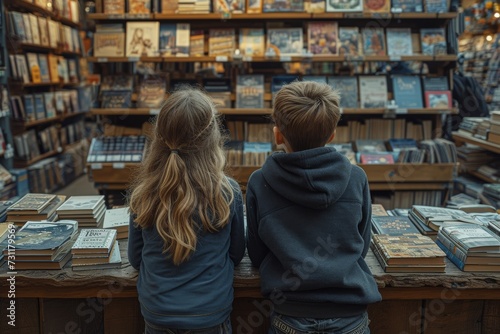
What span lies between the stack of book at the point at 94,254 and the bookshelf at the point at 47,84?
3933 millimetres

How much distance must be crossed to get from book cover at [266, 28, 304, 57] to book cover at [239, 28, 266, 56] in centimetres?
6

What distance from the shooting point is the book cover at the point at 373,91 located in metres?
4.16

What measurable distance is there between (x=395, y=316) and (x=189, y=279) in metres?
0.85

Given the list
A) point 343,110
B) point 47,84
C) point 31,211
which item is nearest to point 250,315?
point 31,211

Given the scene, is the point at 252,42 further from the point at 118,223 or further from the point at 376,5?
the point at 118,223

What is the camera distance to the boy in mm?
1385

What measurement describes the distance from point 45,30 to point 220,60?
3.36 metres

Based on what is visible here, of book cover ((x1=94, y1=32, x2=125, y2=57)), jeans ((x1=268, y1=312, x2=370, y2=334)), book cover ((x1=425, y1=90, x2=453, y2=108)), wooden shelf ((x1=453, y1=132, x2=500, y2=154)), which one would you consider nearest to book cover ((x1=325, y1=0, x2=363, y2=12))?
book cover ((x1=425, y1=90, x2=453, y2=108))

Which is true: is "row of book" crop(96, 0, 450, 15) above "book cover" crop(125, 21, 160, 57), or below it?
above

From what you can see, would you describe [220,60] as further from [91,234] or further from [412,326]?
[412,326]

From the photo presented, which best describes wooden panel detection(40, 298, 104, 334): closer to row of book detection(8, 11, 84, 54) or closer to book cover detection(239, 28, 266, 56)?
book cover detection(239, 28, 266, 56)

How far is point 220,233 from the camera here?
148cm

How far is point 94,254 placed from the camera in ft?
5.38

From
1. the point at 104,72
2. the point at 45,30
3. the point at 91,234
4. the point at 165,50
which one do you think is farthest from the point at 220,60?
the point at 45,30
